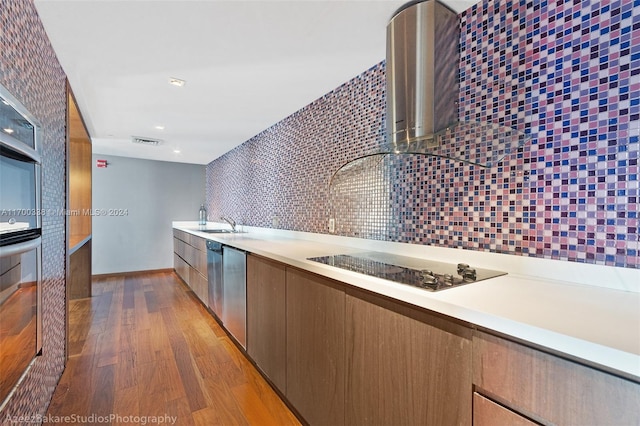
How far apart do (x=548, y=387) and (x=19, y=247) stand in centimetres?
173

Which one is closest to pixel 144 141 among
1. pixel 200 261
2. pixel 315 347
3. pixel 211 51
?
pixel 200 261

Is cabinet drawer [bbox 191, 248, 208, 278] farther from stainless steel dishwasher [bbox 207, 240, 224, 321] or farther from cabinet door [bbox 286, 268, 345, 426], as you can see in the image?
cabinet door [bbox 286, 268, 345, 426]

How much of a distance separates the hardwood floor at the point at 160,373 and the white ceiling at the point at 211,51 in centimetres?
209

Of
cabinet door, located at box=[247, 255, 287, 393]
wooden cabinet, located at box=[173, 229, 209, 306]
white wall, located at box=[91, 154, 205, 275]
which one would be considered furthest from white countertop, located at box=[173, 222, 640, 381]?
white wall, located at box=[91, 154, 205, 275]

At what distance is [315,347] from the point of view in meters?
1.39

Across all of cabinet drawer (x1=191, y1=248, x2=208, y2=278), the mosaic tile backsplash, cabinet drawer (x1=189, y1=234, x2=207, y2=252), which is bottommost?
cabinet drawer (x1=191, y1=248, x2=208, y2=278)

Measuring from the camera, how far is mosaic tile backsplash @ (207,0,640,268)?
95 cm

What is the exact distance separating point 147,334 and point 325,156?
2261 millimetres

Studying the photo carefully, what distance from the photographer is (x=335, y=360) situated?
1266 mm

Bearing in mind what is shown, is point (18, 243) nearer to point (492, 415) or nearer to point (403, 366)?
point (403, 366)

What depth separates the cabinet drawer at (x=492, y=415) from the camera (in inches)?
26.7

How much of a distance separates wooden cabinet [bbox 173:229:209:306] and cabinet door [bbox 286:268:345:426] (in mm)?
1875

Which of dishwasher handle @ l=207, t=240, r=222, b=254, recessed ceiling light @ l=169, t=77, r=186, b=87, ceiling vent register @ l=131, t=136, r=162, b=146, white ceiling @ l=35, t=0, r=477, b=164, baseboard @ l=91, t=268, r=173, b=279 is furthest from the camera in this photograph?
baseboard @ l=91, t=268, r=173, b=279

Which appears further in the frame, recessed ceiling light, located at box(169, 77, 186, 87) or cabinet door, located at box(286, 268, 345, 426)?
recessed ceiling light, located at box(169, 77, 186, 87)
